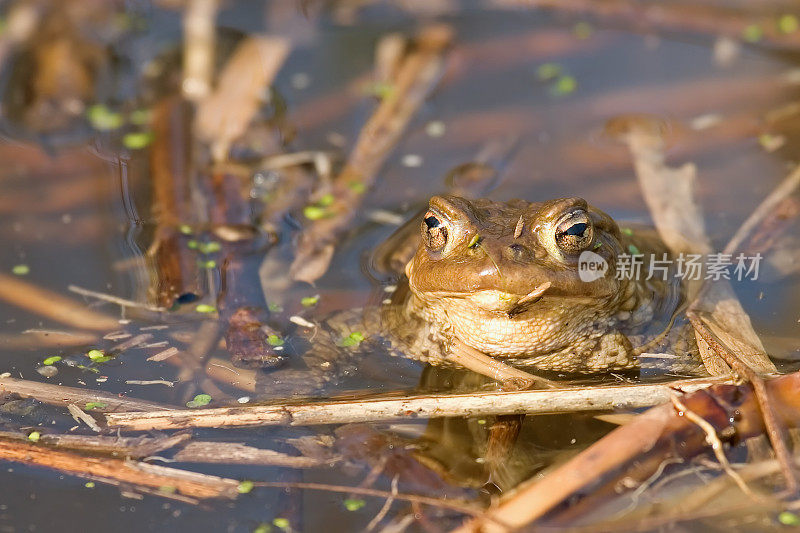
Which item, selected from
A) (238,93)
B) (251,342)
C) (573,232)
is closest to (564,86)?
(238,93)

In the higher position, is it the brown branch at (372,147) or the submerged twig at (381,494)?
the brown branch at (372,147)

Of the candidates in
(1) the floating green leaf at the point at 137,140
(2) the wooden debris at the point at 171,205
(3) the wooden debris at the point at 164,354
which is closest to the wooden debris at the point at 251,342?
(3) the wooden debris at the point at 164,354

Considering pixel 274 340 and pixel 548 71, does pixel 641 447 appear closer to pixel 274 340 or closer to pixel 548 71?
pixel 274 340

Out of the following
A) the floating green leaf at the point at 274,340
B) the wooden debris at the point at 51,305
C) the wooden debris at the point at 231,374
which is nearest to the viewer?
the wooden debris at the point at 231,374

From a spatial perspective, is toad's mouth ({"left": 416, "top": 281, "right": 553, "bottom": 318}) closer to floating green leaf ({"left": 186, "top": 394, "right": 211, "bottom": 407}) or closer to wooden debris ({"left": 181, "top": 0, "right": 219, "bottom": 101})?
floating green leaf ({"left": 186, "top": 394, "right": 211, "bottom": 407})

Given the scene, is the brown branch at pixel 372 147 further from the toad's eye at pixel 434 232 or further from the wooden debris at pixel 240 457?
the wooden debris at pixel 240 457
